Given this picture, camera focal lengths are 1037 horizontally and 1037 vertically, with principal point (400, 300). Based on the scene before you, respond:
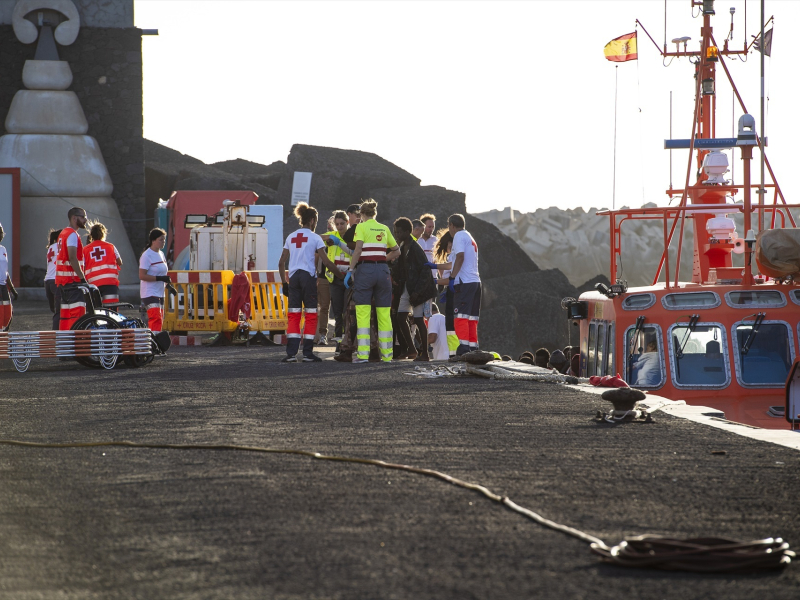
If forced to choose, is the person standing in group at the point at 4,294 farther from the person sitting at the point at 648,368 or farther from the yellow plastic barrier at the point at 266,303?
the person sitting at the point at 648,368

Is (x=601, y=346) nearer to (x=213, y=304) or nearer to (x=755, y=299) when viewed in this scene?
(x=755, y=299)

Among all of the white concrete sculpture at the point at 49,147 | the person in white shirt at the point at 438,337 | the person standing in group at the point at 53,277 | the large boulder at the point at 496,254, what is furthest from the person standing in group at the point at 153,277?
the large boulder at the point at 496,254

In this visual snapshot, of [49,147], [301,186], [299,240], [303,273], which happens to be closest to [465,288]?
[303,273]

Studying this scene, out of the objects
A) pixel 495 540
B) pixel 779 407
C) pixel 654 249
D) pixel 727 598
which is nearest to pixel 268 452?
pixel 495 540

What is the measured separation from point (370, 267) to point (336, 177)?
104 ft

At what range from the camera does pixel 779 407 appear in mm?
10680

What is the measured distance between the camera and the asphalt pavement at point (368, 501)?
356cm

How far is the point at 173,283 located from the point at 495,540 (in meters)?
15.2

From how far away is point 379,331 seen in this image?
12984mm

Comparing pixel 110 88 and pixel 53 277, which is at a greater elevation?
pixel 110 88

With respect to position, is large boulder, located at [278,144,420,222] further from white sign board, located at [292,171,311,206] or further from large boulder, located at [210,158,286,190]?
white sign board, located at [292,171,311,206]

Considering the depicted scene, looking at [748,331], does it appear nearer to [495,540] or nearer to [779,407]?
[779,407]

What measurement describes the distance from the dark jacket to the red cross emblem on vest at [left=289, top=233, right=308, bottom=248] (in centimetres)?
135

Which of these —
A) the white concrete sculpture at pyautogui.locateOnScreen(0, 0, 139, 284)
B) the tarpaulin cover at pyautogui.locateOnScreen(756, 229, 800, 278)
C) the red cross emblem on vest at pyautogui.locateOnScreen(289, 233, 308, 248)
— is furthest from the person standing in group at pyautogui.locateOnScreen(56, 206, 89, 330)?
the white concrete sculpture at pyautogui.locateOnScreen(0, 0, 139, 284)
